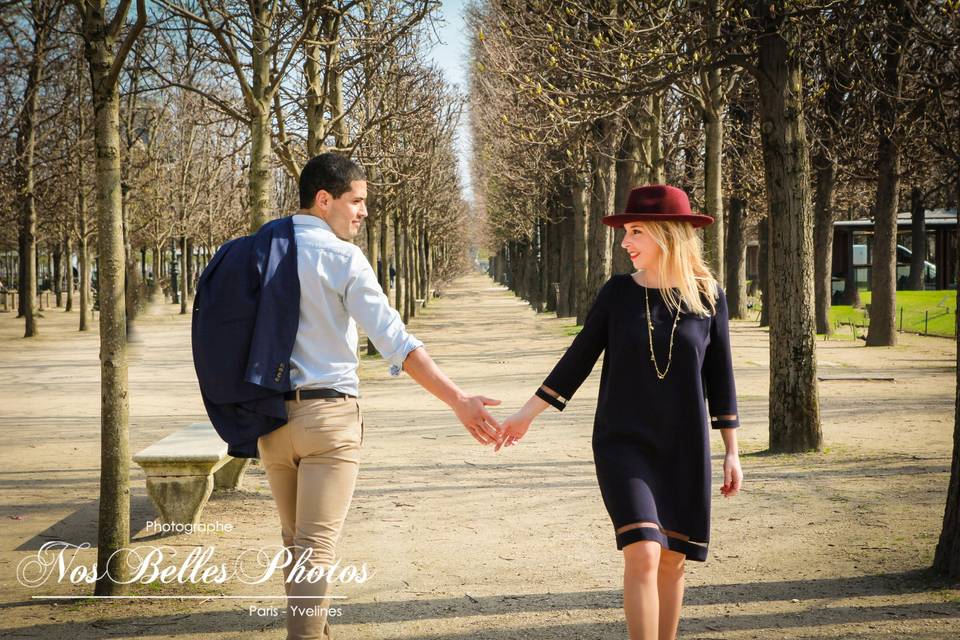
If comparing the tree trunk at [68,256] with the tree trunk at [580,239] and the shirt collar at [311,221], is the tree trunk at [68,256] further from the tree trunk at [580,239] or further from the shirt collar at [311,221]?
the shirt collar at [311,221]

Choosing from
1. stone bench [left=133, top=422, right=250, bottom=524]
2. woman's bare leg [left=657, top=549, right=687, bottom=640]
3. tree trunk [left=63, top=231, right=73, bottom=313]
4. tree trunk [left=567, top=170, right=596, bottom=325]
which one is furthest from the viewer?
tree trunk [left=63, top=231, right=73, bottom=313]

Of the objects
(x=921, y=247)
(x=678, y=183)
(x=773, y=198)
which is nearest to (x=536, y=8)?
(x=773, y=198)

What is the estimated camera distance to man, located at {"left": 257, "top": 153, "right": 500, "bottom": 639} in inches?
145

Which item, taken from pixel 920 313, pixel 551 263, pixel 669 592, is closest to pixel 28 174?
pixel 551 263

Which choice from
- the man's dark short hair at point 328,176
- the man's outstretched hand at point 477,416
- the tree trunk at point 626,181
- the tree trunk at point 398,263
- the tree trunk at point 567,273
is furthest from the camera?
the tree trunk at point 567,273

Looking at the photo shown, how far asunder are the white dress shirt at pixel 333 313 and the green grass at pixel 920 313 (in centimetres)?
2439

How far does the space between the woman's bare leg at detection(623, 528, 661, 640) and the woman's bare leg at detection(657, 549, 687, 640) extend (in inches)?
9.4

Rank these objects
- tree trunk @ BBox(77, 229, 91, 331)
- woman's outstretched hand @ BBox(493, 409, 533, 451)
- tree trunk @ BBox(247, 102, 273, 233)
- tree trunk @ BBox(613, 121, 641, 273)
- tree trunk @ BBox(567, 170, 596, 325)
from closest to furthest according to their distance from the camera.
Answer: woman's outstretched hand @ BBox(493, 409, 533, 451), tree trunk @ BBox(247, 102, 273, 233), tree trunk @ BBox(613, 121, 641, 273), tree trunk @ BBox(567, 170, 596, 325), tree trunk @ BBox(77, 229, 91, 331)

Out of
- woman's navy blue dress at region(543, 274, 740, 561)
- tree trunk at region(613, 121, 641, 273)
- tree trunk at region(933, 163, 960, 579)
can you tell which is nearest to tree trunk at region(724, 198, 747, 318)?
tree trunk at region(613, 121, 641, 273)

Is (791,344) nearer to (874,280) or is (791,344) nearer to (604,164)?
(874,280)

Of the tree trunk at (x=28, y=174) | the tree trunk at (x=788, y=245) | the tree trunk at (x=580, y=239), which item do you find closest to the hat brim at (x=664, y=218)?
the tree trunk at (x=788, y=245)

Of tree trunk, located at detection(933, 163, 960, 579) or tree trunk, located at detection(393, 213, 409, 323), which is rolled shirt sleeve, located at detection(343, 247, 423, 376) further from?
tree trunk, located at detection(393, 213, 409, 323)

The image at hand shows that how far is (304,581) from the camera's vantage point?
358 cm

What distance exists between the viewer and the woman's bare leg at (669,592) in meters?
3.77
